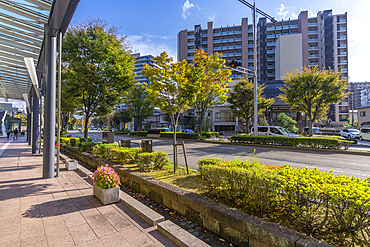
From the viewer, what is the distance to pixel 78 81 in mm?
11281

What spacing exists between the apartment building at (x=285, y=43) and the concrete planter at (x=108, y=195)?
5804 cm

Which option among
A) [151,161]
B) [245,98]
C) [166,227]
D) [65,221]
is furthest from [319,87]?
[65,221]

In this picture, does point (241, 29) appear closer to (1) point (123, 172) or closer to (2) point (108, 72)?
(2) point (108, 72)

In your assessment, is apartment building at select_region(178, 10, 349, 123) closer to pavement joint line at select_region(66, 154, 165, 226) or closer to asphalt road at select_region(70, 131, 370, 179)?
asphalt road at select_region(70, 131, 370, 179)

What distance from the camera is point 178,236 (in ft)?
9.48

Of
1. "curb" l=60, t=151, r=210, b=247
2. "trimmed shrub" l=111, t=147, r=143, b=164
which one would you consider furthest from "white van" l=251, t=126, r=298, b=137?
"curb" l=60, t=151, r=210, b=247

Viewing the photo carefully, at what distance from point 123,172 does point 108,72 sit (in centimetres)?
765

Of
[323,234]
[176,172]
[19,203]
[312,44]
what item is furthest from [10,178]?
[312,44]

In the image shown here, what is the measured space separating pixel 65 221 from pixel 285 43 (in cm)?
6845

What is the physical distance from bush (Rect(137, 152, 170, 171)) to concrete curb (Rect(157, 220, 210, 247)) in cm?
316

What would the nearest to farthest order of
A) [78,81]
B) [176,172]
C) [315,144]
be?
[176,172], [78,81], [315,144]

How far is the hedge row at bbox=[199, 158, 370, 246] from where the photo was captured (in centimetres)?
225

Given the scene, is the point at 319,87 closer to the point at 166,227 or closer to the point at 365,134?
the point at 365,134

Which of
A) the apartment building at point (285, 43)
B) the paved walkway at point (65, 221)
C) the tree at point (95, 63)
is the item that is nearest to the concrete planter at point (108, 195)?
the paved walkway at point (65, 221)
